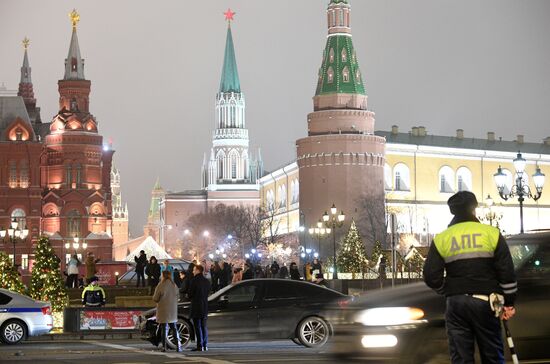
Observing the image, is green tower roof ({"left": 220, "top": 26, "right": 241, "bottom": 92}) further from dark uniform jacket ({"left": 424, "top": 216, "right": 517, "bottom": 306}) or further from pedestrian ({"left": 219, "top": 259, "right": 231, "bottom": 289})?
dark uniform jacket ({"left": 424, "top": 216, "right": 517, "bottom": 306})

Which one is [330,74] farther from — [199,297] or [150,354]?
[150,354]

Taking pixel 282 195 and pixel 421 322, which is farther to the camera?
pixel 282 195

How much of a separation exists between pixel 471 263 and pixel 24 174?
105m

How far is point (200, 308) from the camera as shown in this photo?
2194 cm

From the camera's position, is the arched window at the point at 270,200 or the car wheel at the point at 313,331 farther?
the arched window at the point at 270,200

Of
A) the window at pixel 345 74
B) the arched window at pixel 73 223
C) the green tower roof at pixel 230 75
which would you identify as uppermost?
the green tower roof at pixel 230 75

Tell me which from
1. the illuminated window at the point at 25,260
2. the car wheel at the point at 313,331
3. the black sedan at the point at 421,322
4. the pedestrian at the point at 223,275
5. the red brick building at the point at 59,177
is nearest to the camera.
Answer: the black sedan at the point at 421,322

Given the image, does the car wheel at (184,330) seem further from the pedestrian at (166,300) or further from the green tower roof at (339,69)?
the green tower roof at (339,69)

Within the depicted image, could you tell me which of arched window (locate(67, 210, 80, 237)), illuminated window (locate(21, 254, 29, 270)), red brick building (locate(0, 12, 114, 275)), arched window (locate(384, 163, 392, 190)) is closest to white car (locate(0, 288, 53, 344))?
red brick building (locate(0, 12, 114, 275))

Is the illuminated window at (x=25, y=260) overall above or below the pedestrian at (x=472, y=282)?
above

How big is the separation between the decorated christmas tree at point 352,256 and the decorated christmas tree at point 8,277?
1666 inches

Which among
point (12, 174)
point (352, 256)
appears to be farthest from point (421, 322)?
point (12, 174)

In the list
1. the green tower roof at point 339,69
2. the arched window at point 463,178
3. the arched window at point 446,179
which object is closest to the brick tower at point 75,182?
the green tower roof at point 339,69

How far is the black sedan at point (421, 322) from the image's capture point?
12.6 m
